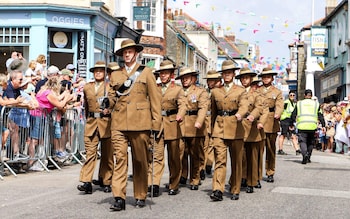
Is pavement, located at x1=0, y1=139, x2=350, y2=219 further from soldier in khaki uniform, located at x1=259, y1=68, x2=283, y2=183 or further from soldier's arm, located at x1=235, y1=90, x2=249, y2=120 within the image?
soldier's arm, located at x1=235, y1=90, x2=249, y2=120

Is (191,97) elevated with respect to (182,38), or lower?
lower

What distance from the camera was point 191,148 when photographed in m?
11.2

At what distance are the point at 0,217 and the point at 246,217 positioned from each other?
3.03 metres

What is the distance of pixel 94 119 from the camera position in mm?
10016

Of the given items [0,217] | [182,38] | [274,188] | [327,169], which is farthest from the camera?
[182,38]

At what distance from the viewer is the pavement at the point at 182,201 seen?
801 cm

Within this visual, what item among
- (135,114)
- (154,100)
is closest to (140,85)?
(154,100)

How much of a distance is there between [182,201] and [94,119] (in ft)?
6.58

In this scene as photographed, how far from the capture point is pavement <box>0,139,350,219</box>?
315 inches

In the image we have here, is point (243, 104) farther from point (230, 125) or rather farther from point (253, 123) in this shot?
point (253, 123)

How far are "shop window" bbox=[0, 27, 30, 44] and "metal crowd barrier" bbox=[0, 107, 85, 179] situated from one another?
969cm

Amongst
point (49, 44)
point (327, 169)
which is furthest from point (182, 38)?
point (327, 169)

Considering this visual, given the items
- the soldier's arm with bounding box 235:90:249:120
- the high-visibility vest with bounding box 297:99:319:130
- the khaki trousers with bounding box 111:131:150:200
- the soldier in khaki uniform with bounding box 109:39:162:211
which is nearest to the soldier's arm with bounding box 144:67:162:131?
the soldier in khaki uniform with bounding box 109:39:162:211

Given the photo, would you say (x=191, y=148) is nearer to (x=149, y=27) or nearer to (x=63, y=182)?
(x=63, y=182)
